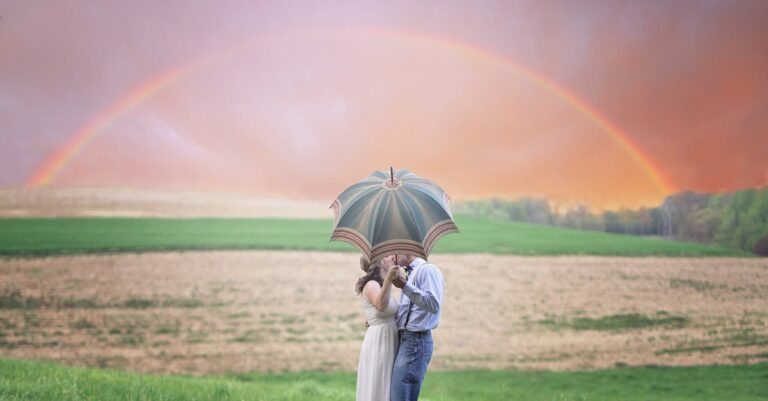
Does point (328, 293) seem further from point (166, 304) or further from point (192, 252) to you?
point (192, 252)

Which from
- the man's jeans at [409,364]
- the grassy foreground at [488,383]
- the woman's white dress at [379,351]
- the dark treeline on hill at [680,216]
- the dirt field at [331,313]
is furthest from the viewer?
the dark treeline on hill at [680,216]

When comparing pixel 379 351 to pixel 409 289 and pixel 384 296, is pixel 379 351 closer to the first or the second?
pixel 384 296

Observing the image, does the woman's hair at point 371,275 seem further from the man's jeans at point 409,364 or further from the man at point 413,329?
the man's jeans at point 409,364

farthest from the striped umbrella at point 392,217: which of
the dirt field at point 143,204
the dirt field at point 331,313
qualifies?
the dirt field at point 143,204

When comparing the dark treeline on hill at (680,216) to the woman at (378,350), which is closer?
the woman at (378,350)

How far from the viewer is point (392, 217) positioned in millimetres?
4695

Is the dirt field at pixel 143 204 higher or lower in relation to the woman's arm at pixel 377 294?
higher

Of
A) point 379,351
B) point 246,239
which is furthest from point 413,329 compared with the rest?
point 246,239

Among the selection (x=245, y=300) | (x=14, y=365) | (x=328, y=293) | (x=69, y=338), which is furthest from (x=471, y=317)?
(x=14, y=365)

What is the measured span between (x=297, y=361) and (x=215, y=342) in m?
3.30

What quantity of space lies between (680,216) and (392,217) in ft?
115

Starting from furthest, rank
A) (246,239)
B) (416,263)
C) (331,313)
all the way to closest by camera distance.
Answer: (246,239) < (331,313) < (416,263)

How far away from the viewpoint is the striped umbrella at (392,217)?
15.2 feet

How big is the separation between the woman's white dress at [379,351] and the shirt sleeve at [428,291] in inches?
16.0
